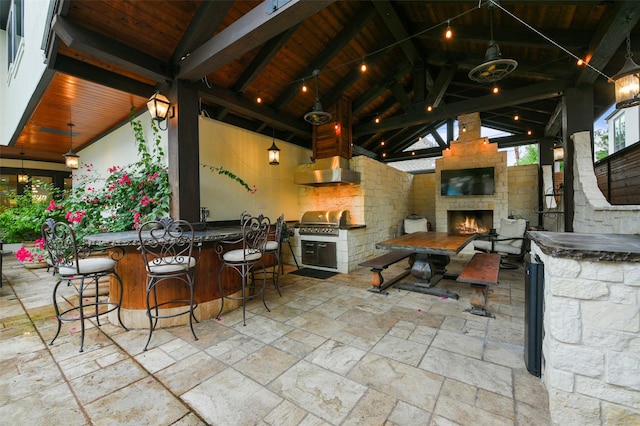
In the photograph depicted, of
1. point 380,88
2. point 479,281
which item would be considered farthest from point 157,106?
point 380,88

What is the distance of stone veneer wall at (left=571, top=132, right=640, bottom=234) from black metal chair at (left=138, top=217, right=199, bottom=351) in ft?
13.9

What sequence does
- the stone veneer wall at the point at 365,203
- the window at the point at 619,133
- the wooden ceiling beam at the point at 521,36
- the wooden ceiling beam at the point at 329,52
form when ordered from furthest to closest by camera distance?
the window at the point at 619,133 → the stone veneer wall at the point at 365,203 → the wooden ceiling beam at the point at 329,52 → the wooden ceiling beam at the point at 521,36

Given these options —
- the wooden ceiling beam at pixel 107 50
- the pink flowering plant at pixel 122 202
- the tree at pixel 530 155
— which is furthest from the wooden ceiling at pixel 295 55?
the tree at pixel 530 155

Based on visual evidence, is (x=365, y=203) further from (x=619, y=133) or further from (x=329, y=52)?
(x=619, y=133)

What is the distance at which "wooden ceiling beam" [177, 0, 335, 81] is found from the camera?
83.4 inches

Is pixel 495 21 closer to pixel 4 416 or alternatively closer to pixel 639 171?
pixel 639 171

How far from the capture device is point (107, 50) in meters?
2.68

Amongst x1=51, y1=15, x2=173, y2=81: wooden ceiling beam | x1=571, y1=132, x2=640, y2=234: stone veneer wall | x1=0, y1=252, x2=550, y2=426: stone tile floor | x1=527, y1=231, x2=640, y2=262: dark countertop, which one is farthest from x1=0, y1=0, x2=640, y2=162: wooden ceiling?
x1=0, y1=252, x2=550, y2=426: stone tile floor

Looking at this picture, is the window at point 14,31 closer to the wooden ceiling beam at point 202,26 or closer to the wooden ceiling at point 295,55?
the wooden ceiling at point 295,55

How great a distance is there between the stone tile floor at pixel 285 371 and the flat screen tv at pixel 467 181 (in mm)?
3955

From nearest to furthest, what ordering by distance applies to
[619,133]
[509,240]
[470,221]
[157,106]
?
[157,106] < [509,240] < [470,221] < [619,133]

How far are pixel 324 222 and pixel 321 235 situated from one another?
266 millimetres

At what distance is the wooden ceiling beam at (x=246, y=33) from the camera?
6.95 feet

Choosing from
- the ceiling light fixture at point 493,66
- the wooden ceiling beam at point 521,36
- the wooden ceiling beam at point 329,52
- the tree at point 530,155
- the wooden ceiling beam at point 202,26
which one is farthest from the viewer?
the tree at point 530,155
